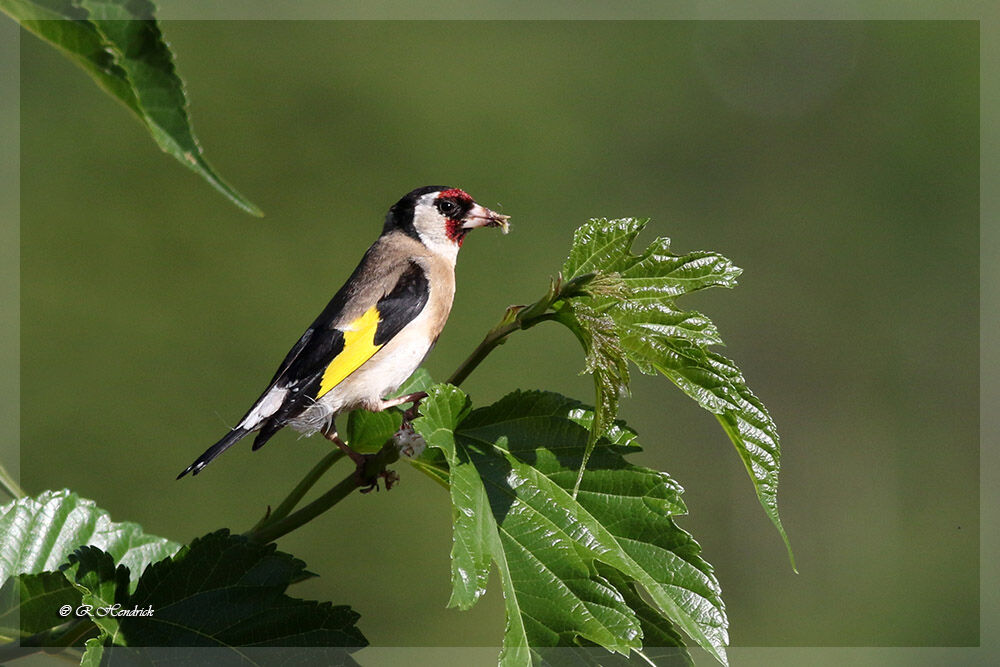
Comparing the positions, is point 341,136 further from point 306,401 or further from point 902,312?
point 306,401

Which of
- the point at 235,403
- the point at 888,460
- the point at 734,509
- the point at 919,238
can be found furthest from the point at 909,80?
the point at 235,403

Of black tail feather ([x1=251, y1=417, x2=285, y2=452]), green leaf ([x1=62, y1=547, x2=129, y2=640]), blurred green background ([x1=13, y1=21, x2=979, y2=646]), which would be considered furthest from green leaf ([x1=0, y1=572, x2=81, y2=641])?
blurred green background ([x1=13, y1=21, x2=979, y2=646])

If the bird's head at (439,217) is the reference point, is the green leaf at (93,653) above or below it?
below

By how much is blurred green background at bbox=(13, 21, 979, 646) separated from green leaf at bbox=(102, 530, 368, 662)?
330 centimetres

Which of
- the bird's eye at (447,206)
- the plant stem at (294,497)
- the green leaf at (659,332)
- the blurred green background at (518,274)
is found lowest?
the plant stem at (294,497)

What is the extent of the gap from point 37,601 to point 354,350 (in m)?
0.46

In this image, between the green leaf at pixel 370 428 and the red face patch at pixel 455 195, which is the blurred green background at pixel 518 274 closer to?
the red face patch at pixel 455 195

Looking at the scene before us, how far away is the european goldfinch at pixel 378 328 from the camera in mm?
1011

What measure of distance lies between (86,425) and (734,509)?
11.7 feet

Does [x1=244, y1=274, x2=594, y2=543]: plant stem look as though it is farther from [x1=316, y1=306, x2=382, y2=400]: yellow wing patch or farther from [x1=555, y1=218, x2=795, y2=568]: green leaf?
[x1=316, y1=306, x2=382, y2=400]: yellow wing patch

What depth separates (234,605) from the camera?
692 mm

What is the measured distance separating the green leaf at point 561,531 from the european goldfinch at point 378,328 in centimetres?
15

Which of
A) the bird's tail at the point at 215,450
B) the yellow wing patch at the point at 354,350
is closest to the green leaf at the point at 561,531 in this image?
the bird's tail at the point at 215,450

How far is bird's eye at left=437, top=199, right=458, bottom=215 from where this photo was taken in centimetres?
128
